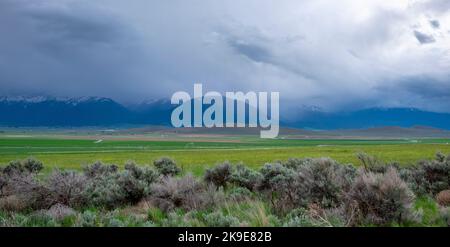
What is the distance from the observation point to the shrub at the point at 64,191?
12781 mm

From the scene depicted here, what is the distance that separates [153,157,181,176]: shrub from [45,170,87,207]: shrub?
10.2m

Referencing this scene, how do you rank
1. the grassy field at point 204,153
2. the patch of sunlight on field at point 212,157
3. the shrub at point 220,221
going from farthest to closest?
the grassy field at point 204,153 < the patch of sunlight on field at point 212,157 < the shrub at point 220,221

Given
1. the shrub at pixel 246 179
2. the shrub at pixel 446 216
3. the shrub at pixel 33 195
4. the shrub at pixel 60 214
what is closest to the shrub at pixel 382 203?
the shrub at pixel 446 216

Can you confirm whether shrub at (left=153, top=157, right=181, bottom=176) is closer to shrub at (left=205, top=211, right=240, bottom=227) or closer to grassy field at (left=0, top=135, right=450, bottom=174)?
grassy field at (left=0, top=135, right=450, bottom=174)

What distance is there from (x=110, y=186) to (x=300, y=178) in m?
6.12

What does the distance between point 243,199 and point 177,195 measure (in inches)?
76.8

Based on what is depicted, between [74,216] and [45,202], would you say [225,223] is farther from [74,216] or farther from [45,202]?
[45,202]

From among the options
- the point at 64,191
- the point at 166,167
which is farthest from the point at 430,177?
the point at 166,167

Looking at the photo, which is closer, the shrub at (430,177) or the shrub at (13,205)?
the shrub at (13,205)

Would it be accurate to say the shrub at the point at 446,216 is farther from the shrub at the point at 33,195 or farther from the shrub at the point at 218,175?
the shrub at the point at 33,195

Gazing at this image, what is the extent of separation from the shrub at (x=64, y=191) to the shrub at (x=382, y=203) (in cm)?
785

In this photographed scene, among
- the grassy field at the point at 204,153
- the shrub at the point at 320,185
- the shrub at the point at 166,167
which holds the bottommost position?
the grassy field at the point at 204,153

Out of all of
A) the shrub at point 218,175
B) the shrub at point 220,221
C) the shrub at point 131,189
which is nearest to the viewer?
the shrub at point 220,221
